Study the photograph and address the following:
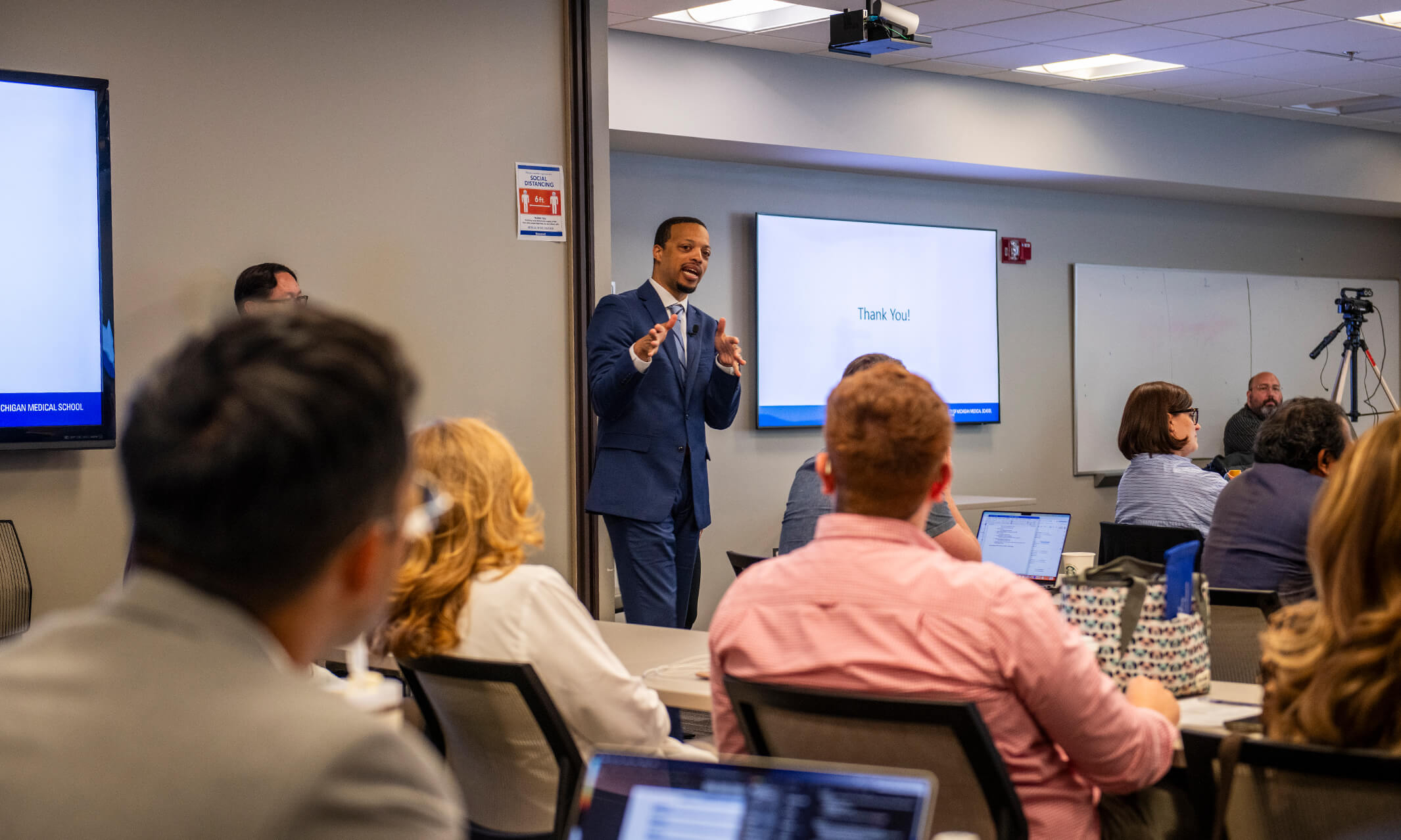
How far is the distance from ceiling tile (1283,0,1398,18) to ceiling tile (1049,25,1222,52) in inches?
22.2

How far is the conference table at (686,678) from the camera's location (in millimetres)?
2135

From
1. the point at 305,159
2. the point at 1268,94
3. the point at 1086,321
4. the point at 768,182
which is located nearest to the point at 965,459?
the point at 1086,321

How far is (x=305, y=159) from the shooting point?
3811 millimetres

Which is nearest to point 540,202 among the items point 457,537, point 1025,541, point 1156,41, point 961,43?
point 1025,541

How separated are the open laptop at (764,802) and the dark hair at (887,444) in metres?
0.81

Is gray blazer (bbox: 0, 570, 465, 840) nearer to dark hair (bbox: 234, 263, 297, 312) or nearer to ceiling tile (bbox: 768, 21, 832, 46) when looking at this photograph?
dark hair (bbox: 234, 263, 297, 312)

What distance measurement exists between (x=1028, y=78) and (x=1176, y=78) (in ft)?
2.85

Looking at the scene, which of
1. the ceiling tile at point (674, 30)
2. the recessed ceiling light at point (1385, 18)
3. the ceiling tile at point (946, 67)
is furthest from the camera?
the ceiling tile at point (946, 67)

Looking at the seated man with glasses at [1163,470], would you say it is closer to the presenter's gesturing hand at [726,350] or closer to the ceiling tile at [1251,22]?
the presenter's gesturing hand at [726,350]

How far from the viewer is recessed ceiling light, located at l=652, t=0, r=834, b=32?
590 cm

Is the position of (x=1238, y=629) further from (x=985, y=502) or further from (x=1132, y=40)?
(x=985, y=502)

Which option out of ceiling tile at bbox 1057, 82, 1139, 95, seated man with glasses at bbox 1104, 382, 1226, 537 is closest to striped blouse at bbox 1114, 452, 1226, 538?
seated man with glasses at bbox 1104, 382, 1226, 537

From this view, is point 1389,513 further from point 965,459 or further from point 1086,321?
point 1086,321

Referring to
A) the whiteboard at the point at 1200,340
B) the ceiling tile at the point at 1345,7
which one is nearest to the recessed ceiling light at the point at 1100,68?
the ceiling tile at the point at 1345,7
